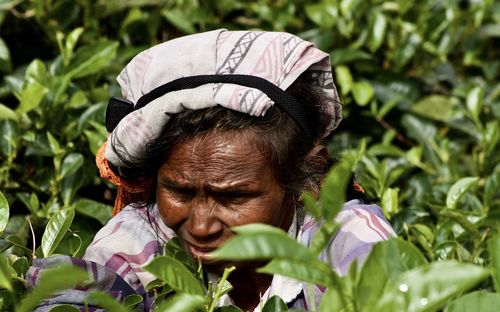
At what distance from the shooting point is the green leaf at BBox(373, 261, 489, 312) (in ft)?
3.05

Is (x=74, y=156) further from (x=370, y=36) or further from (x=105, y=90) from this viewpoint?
(x=370, y=36)

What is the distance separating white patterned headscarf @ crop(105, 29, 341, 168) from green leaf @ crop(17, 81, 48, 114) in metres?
0.47

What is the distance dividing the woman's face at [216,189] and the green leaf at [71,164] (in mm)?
479

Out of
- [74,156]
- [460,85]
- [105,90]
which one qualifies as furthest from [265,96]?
[460,85]

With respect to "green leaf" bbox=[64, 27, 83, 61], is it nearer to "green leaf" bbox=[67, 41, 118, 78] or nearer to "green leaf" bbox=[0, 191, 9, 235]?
"green leaf" bbox=[67, 41, 118, 78]

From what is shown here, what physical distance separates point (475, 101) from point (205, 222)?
1.31 meters

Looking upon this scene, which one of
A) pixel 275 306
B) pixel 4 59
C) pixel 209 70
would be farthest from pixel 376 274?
pixel 4 59

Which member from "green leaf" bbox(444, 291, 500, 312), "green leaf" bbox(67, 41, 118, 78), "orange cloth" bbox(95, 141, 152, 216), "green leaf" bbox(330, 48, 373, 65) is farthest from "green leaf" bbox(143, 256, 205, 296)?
"green leaf" bbox(330, 48, 373, 65)

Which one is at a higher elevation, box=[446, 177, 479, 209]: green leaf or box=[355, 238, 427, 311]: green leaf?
box=[355, 238, 427, 311]: green leaf

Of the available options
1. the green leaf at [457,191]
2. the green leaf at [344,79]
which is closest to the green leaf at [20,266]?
the green leaf at [457,191]

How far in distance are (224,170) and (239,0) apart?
1.55 meters

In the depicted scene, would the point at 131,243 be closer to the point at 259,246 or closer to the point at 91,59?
the point at 91,59

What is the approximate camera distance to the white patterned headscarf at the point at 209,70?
1.69 m

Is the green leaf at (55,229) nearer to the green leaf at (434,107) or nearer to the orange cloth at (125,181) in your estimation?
the orange cloth at (125,181)
